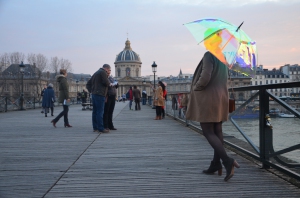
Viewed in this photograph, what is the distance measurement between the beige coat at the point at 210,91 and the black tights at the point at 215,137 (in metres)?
0.16

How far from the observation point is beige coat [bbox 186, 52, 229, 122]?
192 inches

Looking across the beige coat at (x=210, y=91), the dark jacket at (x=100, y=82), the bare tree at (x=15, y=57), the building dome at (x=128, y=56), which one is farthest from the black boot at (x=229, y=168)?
the building dome at (x=128, y=56)

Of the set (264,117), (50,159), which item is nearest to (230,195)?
(264,117)

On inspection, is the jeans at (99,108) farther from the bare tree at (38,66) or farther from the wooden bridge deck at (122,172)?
the bare tree at (38,66)

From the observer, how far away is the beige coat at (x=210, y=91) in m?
4.87

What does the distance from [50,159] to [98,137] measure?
3.20 m

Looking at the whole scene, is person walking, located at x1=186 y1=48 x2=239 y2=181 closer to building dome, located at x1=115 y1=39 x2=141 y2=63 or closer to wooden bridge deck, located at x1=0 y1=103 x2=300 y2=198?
wooden bridge deck, located at x1=0 y1=103 x2=300 y2=198

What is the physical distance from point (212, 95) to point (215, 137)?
60 centimetres

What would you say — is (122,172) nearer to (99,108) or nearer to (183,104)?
(99,108)

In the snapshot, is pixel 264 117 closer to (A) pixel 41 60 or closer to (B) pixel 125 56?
(A) pixel 41 60

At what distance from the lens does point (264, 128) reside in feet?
17.7

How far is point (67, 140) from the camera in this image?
28.8 feet

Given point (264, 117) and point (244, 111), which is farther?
point (244, 111)

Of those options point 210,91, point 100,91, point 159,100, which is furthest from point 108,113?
point 210,91
